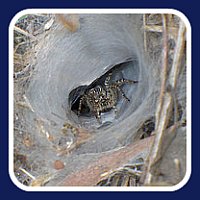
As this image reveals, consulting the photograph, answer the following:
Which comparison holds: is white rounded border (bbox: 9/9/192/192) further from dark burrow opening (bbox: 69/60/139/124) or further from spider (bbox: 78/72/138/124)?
spider (bbox: 78/72/138/124)

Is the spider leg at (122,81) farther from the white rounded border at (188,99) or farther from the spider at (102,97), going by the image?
the white rounded border at (188,99)

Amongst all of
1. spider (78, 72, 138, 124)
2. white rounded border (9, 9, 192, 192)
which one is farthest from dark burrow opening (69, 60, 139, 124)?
white rounded border (9, 9, 192, 192)

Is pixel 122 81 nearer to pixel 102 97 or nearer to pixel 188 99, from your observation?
pixel 102 97

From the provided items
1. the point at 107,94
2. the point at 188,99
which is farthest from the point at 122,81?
the point at 188,99

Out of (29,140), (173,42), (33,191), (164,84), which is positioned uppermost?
(173,42)

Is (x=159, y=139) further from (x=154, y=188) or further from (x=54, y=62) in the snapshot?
(x=54, y=62)

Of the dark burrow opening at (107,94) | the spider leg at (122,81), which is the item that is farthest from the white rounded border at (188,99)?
the spider leg at (122,81)

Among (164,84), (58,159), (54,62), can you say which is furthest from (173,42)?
(58,159)

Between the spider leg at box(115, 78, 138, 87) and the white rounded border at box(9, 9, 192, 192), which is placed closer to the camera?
the white rounded border at box(9, 9, 192, 192)
